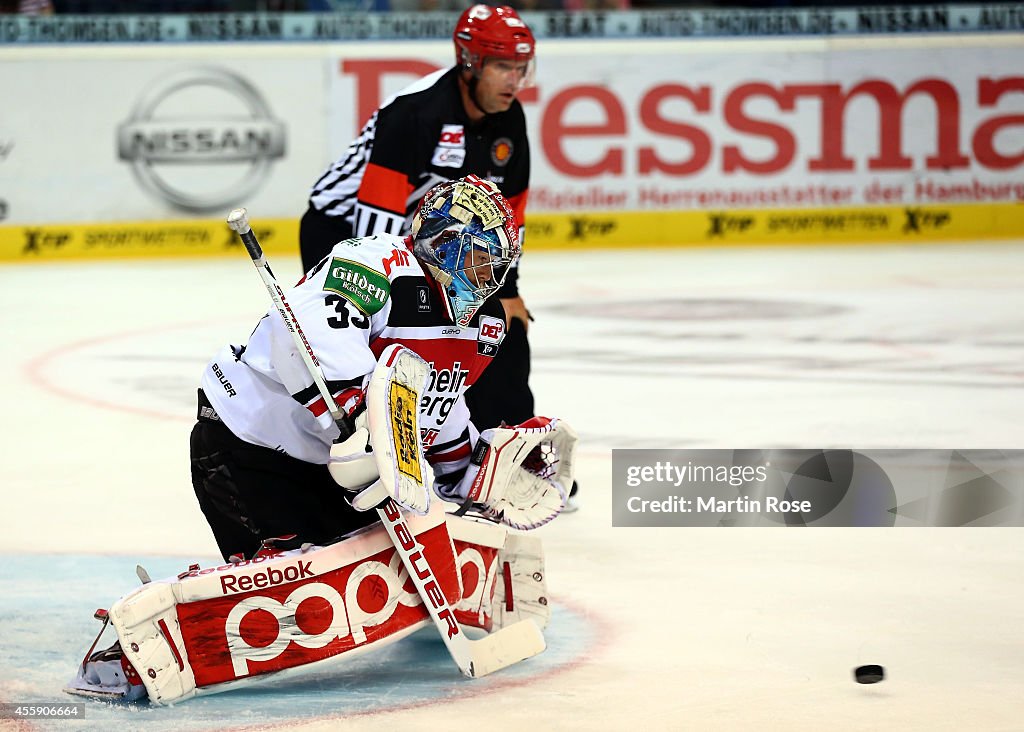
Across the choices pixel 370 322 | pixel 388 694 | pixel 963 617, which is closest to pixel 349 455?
pixel 370 322

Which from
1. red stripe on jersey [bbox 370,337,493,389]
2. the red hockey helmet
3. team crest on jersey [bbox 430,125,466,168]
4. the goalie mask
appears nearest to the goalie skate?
red stripe on jersey [bbox 370,337,493,389]

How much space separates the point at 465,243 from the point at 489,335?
0.25 m

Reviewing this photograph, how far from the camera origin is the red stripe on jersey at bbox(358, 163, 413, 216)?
13.3 feet

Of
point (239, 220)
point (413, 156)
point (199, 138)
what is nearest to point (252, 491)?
point (239, 220)

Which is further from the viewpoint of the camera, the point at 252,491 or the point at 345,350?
the point at 252,491

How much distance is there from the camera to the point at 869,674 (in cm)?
295

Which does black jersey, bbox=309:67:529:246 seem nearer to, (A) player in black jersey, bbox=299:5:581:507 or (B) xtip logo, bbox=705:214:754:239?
(A) player in black jersey, bbox=299:5:581:507

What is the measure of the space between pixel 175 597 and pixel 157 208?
7.78 m

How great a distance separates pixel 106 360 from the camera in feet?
22.5

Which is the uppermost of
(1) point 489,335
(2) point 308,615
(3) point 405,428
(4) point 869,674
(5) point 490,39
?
(5) point 490,39

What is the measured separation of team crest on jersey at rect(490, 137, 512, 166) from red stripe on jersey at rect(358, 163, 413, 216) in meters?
0.30

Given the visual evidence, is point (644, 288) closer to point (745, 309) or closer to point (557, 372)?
point (745, 309)

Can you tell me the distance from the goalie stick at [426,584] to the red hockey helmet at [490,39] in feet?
3.89

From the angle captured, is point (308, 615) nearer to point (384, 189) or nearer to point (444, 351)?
point (444, 351)
